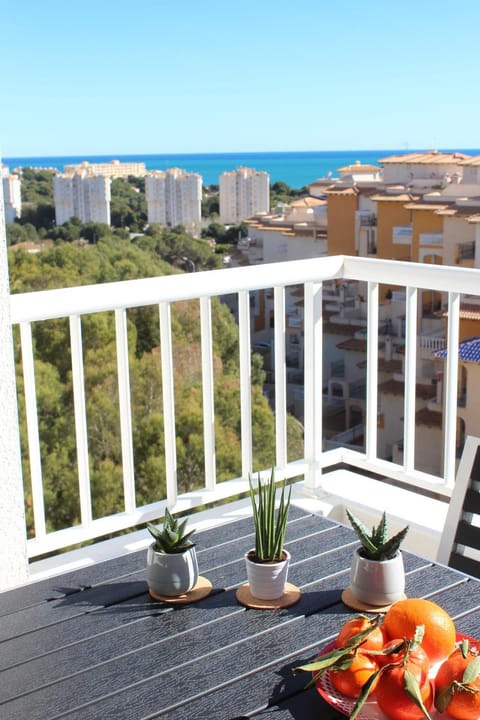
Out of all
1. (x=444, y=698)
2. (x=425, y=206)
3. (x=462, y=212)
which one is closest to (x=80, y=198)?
(x=425, y=206)

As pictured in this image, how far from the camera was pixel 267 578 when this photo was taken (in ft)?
4.21

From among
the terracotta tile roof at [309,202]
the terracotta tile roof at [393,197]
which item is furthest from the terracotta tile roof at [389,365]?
the terracotta tile roof at [309,202]

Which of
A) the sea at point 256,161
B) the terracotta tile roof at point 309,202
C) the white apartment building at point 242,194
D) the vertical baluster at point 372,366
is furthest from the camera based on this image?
the sea at point 256,161

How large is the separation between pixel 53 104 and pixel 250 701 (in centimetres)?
4642

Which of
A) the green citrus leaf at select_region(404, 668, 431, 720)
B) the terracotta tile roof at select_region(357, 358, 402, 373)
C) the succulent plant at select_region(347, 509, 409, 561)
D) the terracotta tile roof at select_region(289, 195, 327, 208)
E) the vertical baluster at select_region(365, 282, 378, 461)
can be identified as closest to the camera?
the green citrus leaf at select_region(404, 668, 431, 720)

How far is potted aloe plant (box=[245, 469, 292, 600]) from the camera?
4.20 ft

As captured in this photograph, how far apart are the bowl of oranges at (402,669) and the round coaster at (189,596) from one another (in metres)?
0.32

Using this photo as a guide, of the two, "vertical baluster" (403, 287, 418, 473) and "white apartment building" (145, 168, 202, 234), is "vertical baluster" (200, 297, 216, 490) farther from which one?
Result: "white apartment building" (145, 168, 202, 234)

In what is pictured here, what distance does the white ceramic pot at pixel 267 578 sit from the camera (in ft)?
4.20

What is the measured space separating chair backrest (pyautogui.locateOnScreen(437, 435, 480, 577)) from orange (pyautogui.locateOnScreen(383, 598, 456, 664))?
25.4 inches

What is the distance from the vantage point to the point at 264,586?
1.29m

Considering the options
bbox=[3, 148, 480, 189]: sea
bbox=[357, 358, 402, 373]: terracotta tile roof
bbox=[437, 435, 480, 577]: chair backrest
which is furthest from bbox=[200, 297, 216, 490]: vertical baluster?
bbox=[3, 148, 480, 189]: sea

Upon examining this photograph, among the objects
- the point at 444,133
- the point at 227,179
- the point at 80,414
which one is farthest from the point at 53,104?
the point at 80,414

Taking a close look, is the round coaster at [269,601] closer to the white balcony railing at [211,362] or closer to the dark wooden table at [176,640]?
the dark wooden table at [176,640]
